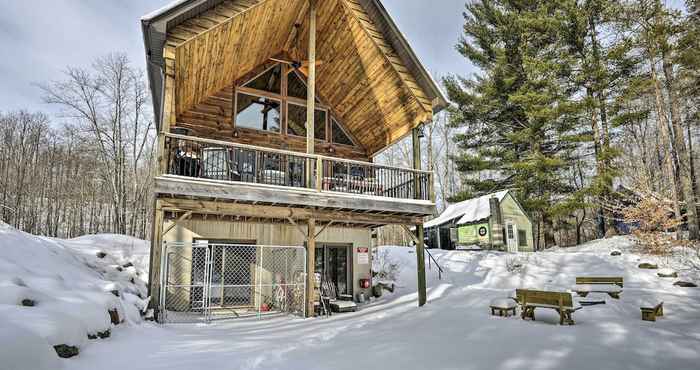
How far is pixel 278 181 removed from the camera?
9.48m

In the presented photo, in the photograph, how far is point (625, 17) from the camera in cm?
1585

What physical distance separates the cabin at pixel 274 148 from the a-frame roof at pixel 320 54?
1.4 inches

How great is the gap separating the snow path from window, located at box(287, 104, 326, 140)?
5.41 meters

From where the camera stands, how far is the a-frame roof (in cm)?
786

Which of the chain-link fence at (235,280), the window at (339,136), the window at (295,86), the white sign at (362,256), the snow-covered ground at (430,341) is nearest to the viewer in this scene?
the snow-covered ground at (430,341)

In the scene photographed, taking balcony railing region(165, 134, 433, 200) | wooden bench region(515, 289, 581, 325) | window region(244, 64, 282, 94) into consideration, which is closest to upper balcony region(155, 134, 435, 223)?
balcony railing region(165, 134, 433, 200)

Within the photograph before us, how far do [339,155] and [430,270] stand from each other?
6490 mm

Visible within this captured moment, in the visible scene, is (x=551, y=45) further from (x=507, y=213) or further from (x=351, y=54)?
(x=351, y=54)

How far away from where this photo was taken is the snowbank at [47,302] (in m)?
3.81

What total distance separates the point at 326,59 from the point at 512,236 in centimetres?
1290

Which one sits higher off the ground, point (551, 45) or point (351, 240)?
point (551, 45)

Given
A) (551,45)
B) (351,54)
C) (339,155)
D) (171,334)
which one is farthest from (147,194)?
(551,45)

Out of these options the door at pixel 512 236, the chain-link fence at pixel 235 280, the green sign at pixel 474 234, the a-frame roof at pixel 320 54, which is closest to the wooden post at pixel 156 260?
the chain-link fence at pixel 235 280

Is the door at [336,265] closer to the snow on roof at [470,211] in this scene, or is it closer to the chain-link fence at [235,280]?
the chain-link fence at [235,280]
